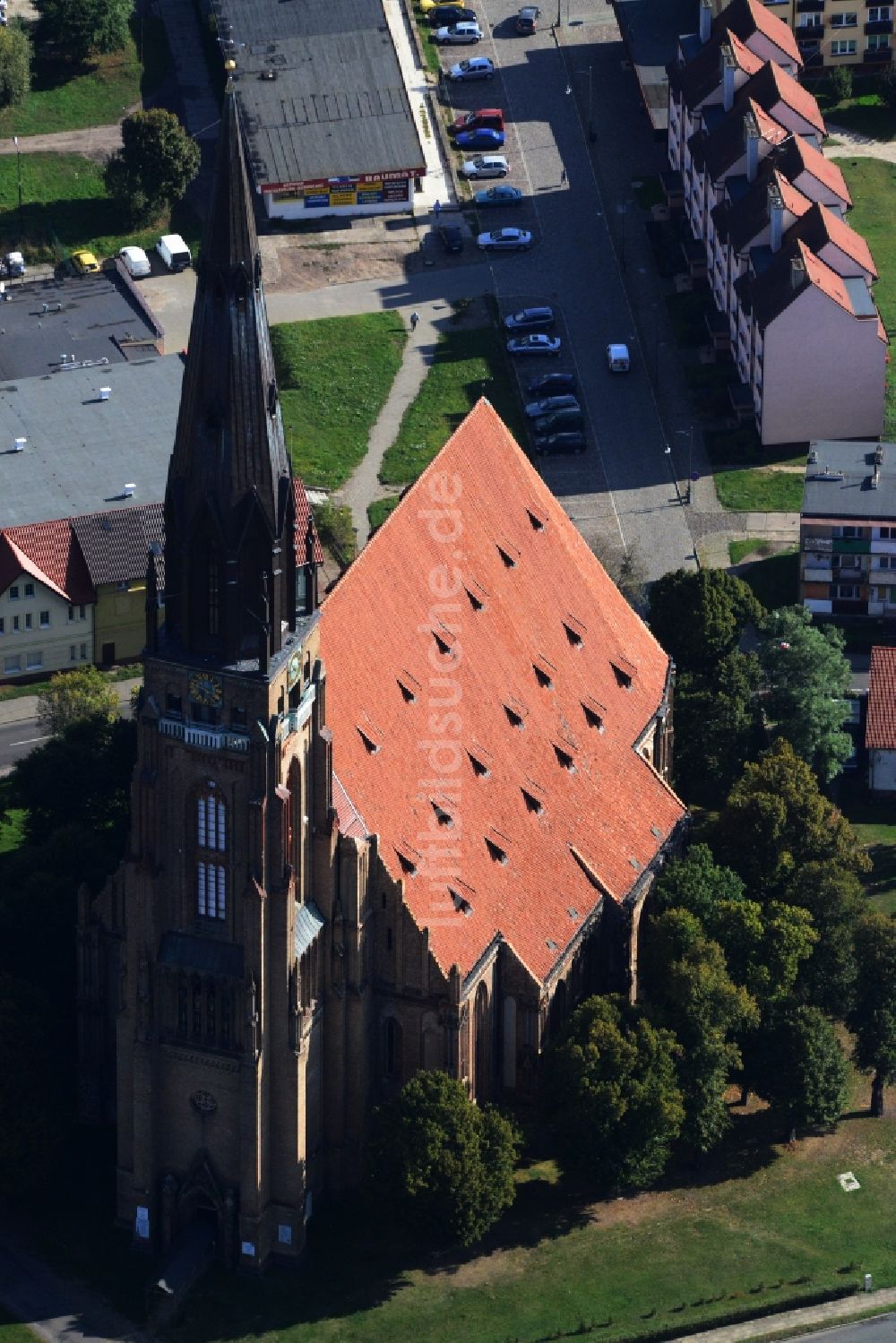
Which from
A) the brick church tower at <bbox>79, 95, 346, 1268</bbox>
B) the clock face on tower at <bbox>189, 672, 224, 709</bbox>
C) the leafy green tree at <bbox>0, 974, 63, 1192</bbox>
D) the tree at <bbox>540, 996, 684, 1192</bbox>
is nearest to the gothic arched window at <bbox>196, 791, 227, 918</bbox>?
the brick church tower at <bbox>79, 95, 346, 1268</bbox>

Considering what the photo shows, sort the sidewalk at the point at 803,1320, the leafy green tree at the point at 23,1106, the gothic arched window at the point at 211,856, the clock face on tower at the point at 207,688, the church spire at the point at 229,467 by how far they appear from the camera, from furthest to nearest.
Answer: the leafy green tree at the point at 23,1106
the sidewalk at the point at 803,1320
the gothic arched window at the point at 211,856
the clock face on tower at the point at 207,688
the church spire at the point at 229,467

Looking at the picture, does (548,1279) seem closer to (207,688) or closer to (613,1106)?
(613,1106)

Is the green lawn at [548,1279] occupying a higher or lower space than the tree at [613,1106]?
lower

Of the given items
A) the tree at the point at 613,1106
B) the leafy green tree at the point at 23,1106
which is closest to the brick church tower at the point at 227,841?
the leafy green tree at the point at 23,1106

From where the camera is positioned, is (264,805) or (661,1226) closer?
(264,805)

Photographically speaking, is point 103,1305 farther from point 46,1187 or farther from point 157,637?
point 157,637

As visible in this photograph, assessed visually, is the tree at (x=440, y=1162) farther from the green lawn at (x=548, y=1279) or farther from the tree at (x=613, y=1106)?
the tree at (x=613, y=1106)

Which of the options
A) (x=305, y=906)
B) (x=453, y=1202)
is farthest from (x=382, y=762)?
(x=453, y=1202)
